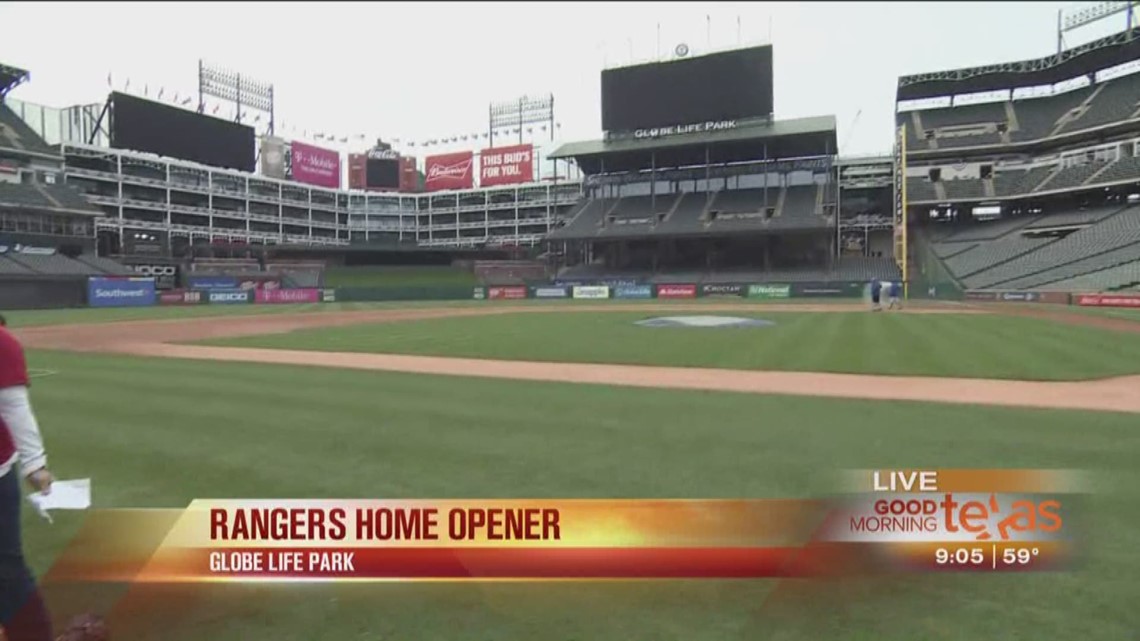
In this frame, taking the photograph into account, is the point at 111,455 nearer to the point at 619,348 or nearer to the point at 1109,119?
the point at 619,348

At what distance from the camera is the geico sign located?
66062 mm

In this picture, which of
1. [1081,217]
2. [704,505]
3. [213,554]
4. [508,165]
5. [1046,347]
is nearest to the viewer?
[213,554]

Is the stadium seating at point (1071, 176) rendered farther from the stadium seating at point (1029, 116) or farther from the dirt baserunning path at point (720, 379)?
the dirt baserunning path at point (720, 379)

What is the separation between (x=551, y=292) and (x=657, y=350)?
43.6 m

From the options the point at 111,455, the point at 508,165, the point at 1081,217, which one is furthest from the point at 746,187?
the point at 111,455

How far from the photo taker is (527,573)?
3973mm

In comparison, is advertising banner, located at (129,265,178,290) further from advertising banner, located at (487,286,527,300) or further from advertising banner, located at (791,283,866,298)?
advertising banner, located at (791,283,866,298)

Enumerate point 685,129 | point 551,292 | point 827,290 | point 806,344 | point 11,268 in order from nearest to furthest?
1. point 806,344
2. point 11,268
3. point 827,290
4. point 551,292
5. point 685,129

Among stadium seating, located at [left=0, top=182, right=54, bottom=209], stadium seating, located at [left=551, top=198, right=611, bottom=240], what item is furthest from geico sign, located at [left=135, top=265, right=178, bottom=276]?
stadium seating, located at [left=551, top=198, right=611, bottom=240]

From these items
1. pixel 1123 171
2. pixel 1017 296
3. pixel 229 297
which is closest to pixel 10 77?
A: pixel 229 297

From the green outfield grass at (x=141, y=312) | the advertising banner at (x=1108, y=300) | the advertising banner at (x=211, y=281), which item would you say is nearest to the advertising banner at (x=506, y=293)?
the green outfield grass at (x=141, y=312)

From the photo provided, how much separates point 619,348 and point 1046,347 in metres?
11.2

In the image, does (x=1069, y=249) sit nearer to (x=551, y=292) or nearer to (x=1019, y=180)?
(x=1019, y=180)

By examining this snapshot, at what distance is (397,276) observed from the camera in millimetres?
75250
